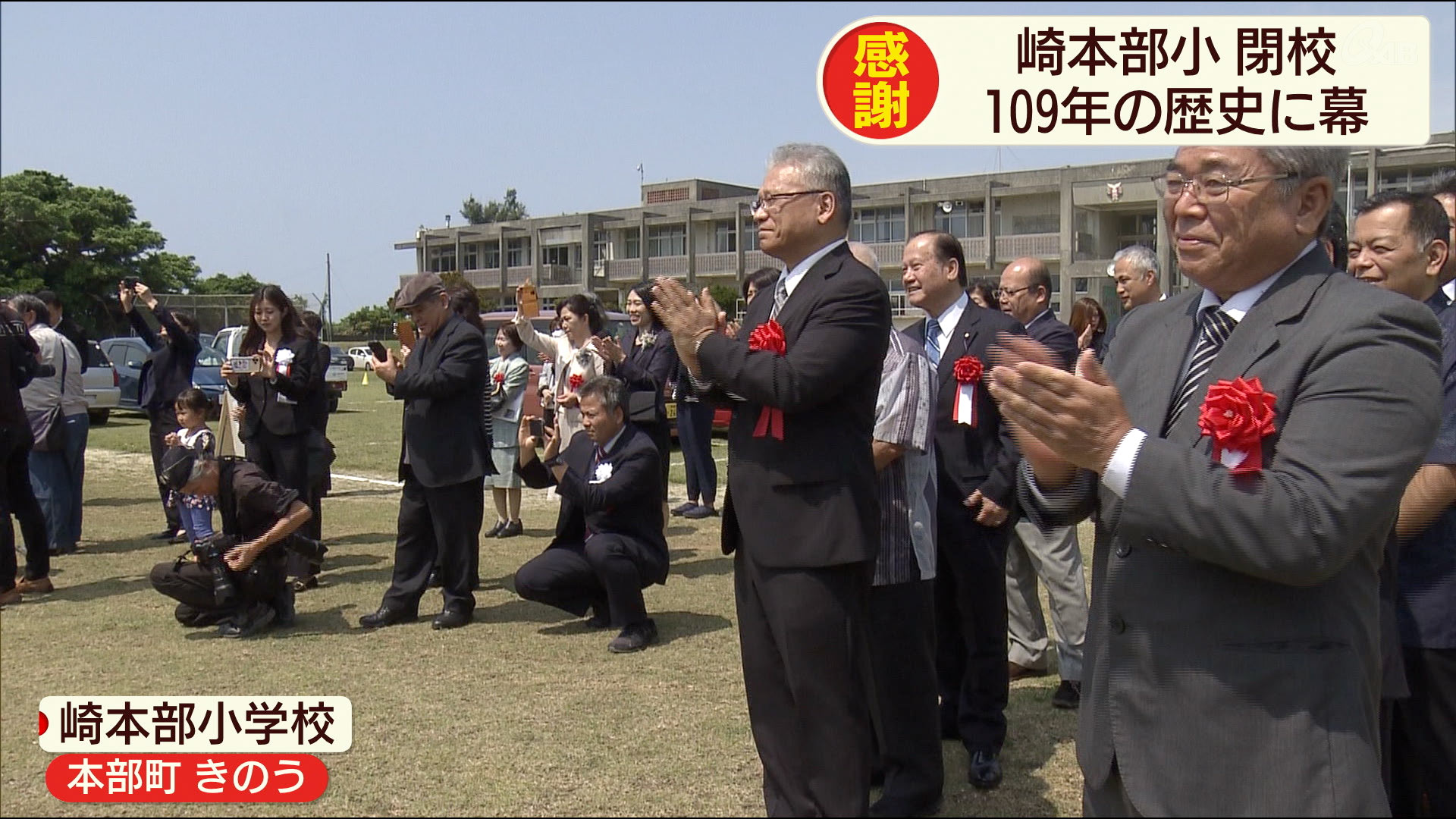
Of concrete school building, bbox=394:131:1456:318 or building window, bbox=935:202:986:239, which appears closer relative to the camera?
concrete school building, bbox=394:131:1456:318

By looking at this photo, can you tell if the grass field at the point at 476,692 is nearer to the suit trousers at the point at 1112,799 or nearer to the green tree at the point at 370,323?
the suit trousers at the point at 1112,799

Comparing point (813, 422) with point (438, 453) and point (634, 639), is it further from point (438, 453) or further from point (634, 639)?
point (438, 453)

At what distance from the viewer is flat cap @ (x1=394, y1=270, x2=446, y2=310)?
6.30 meters

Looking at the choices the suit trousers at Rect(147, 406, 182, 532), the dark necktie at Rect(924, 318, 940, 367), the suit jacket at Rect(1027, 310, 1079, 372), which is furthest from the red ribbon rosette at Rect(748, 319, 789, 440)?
the suit trousers at Rect(147, 406, 182, 532)

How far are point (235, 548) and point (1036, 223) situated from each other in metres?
42.7

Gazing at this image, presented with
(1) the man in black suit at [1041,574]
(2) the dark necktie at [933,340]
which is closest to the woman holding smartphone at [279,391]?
(2) the dark necktie at [933,340]

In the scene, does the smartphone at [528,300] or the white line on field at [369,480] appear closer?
the smartphone at [528,300]

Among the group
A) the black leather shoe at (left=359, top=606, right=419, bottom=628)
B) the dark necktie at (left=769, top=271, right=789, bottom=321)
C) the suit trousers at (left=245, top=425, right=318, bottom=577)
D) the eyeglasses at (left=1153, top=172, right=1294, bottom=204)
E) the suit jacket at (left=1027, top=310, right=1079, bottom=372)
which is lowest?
the black leather shoe at (left=359, top=606, right=419, bottom=628)

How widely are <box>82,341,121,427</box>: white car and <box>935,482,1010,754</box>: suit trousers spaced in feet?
65.0

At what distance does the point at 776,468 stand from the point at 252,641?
4047 millimetres

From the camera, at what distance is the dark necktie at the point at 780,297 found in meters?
3.36

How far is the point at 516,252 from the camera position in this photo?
64.6 m

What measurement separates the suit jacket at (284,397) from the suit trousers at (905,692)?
4654 millimetres

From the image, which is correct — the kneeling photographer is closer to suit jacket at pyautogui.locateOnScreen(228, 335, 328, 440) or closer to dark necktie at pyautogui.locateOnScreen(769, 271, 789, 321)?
suit jacket at pyautogui.locateOnScreen(228, 335, 328, 440)
